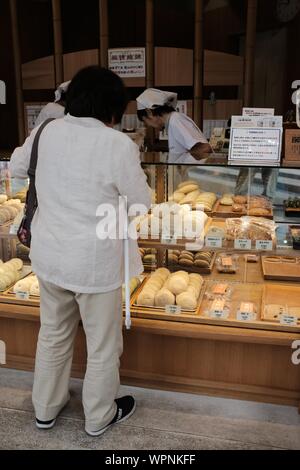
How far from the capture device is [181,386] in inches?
103

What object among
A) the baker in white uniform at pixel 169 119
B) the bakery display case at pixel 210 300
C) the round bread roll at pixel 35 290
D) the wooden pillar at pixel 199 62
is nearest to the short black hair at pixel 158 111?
the baker in white uniform at pixel 169 119

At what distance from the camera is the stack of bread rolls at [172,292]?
257cm

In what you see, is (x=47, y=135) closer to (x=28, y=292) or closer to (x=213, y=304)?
(x=28, y=292)

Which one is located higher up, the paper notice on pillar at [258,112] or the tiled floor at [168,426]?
the paper notice on pillar at [258,112]

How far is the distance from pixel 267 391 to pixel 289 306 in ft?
1.55

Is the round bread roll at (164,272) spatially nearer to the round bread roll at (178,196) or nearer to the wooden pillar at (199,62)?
the round bread roll at (178,196)

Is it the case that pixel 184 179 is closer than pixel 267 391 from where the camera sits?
No

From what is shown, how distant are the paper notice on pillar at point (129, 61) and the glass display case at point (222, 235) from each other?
3.52 meters

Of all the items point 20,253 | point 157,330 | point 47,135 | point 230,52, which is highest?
point 230,52

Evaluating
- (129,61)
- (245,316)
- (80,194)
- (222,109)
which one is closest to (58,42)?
(129,61)
